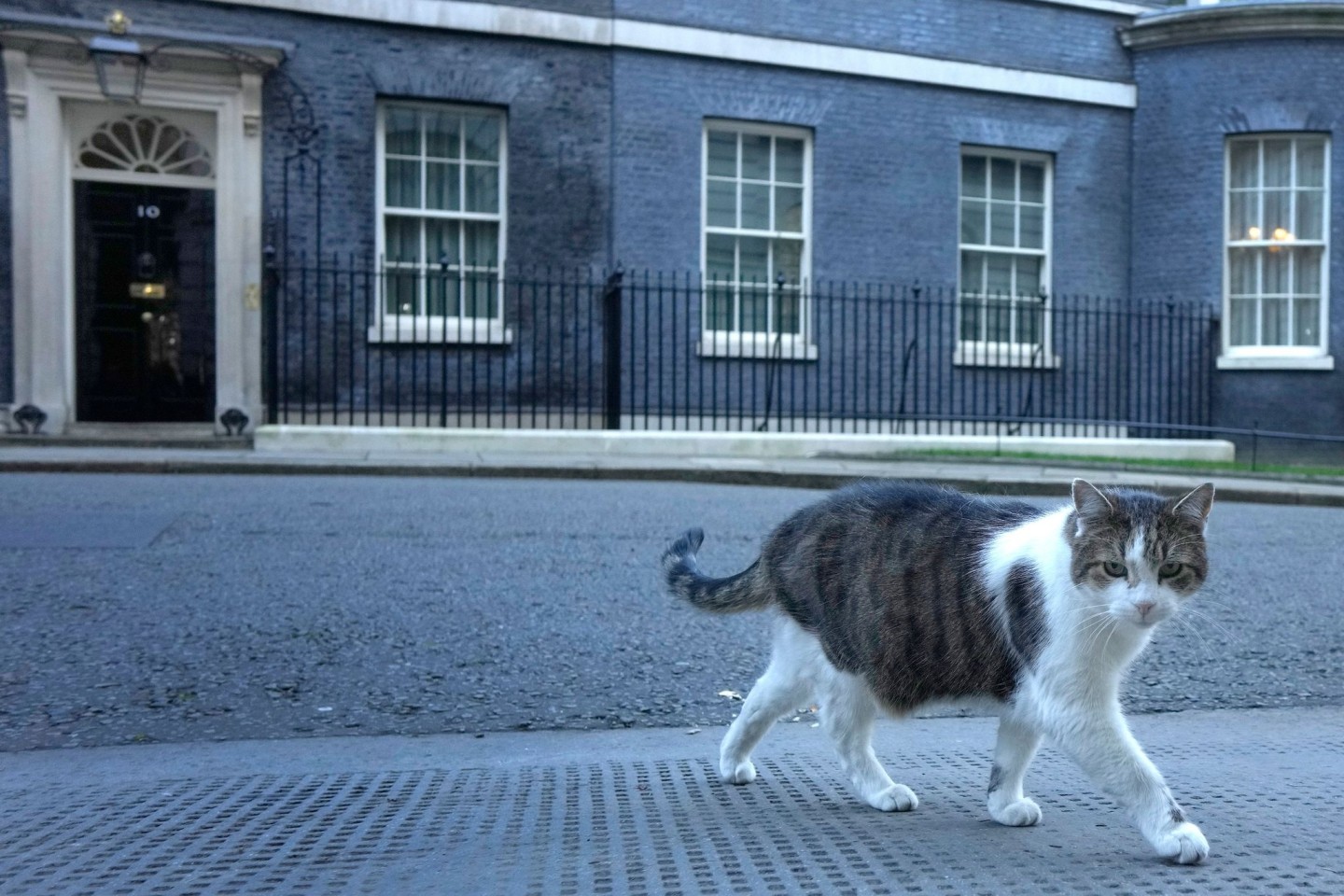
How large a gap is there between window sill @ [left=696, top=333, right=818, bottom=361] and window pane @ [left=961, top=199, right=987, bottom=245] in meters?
2.96

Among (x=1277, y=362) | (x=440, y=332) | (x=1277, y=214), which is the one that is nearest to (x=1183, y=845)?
(x=440, y=332)

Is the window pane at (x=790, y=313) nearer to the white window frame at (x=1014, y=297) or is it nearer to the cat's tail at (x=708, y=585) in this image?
the white window frame at (x=1014, y=297)

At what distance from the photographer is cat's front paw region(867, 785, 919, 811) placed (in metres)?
3.41

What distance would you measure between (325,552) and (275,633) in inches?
77.7

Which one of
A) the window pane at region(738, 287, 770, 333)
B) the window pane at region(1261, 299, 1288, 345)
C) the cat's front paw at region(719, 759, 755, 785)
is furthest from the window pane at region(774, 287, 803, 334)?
the cat's front paw at region(719, 759, 755, 785)

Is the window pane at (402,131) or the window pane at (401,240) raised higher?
the window pane at (402,131)

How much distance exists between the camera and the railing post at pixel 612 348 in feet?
52.4

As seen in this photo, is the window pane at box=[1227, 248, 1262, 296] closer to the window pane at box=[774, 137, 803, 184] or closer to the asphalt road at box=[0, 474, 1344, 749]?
the window pane at box=[774, 137, 803, 184]

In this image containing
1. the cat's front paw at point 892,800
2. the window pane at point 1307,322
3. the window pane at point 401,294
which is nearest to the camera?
the cat's front paw at point 892,800

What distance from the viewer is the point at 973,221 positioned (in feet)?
60.9

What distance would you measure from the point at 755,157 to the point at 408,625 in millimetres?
12700

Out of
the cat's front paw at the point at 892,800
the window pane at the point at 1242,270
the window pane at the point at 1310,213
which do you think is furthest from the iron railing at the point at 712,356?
the cat's front paw at the point at 892,800

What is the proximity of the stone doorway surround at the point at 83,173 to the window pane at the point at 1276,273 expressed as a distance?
42.7 feet

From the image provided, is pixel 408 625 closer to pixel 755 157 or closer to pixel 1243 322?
pixel 755 157
